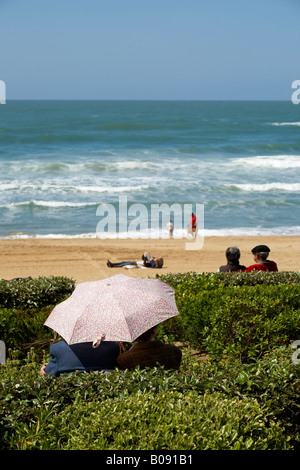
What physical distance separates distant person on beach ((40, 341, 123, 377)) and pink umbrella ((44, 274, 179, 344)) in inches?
4.3

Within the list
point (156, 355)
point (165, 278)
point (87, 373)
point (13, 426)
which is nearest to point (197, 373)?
point (156, 355)

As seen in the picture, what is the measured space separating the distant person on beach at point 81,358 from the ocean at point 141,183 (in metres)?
18.3

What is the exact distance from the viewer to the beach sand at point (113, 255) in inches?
698

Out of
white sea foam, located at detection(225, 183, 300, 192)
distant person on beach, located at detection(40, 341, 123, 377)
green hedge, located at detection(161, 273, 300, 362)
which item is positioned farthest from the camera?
white sea foam, located at detection(225, 183, 300, 192)

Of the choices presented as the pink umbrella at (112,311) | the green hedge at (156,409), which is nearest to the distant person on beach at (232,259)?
the pink umbrella at (112,311)

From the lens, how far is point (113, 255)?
20.0 meters

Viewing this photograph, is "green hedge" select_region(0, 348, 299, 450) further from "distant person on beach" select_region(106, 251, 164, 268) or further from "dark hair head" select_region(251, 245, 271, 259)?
"distant person on beach" select_region(106, 251, 164, 268)

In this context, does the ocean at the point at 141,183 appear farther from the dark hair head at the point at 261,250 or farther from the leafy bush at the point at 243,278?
the leafy bush at the point at 243,278

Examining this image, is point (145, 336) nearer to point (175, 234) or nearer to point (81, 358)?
point (81, 358)

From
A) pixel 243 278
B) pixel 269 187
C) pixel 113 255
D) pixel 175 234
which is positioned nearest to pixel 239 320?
pixel 243 278

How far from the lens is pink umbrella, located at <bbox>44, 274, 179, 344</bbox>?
202 inches

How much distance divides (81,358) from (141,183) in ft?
101

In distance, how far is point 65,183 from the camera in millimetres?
35156

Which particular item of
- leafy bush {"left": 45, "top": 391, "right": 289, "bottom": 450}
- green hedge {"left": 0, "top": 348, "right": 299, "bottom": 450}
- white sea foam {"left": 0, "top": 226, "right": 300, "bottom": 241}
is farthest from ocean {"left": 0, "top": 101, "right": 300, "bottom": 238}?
leafy bush {"left": 45, "top": 391, "right": 289, "bottom": 450}
